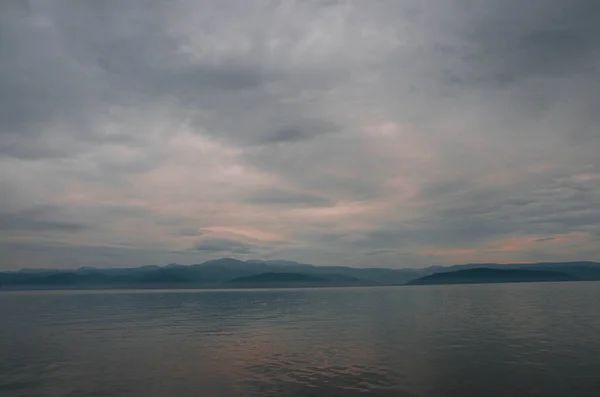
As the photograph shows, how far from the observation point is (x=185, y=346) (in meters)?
47.9

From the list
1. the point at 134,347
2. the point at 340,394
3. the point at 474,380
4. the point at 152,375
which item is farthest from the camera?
the point at 134,347

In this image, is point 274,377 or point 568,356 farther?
point 568,356

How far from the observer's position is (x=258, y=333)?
193 ft

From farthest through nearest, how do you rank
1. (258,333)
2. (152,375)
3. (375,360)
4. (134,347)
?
(258,333) → (134,347) → (375,360) → (152,375)

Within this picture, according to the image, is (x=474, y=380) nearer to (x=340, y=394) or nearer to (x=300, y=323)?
(x=340, y=394)

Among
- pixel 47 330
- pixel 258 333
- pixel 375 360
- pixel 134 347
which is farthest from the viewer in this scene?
pixel 47 330

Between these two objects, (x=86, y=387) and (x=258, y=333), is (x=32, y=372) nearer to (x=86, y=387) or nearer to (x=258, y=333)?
(x=86, y=387)

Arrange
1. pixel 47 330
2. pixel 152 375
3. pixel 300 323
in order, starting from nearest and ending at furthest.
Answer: pixel 152 375 < pixel 47 330 < pixel 300 323

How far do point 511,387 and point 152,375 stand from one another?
26438mm

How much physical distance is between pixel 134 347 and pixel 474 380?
34.8 metres

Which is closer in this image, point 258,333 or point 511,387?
point 511,387

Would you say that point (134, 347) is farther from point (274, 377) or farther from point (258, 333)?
point (274, 377)

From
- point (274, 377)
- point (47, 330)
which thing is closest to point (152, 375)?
point (274, 377)

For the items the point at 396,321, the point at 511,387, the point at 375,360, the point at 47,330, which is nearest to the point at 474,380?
the point at 511,387
